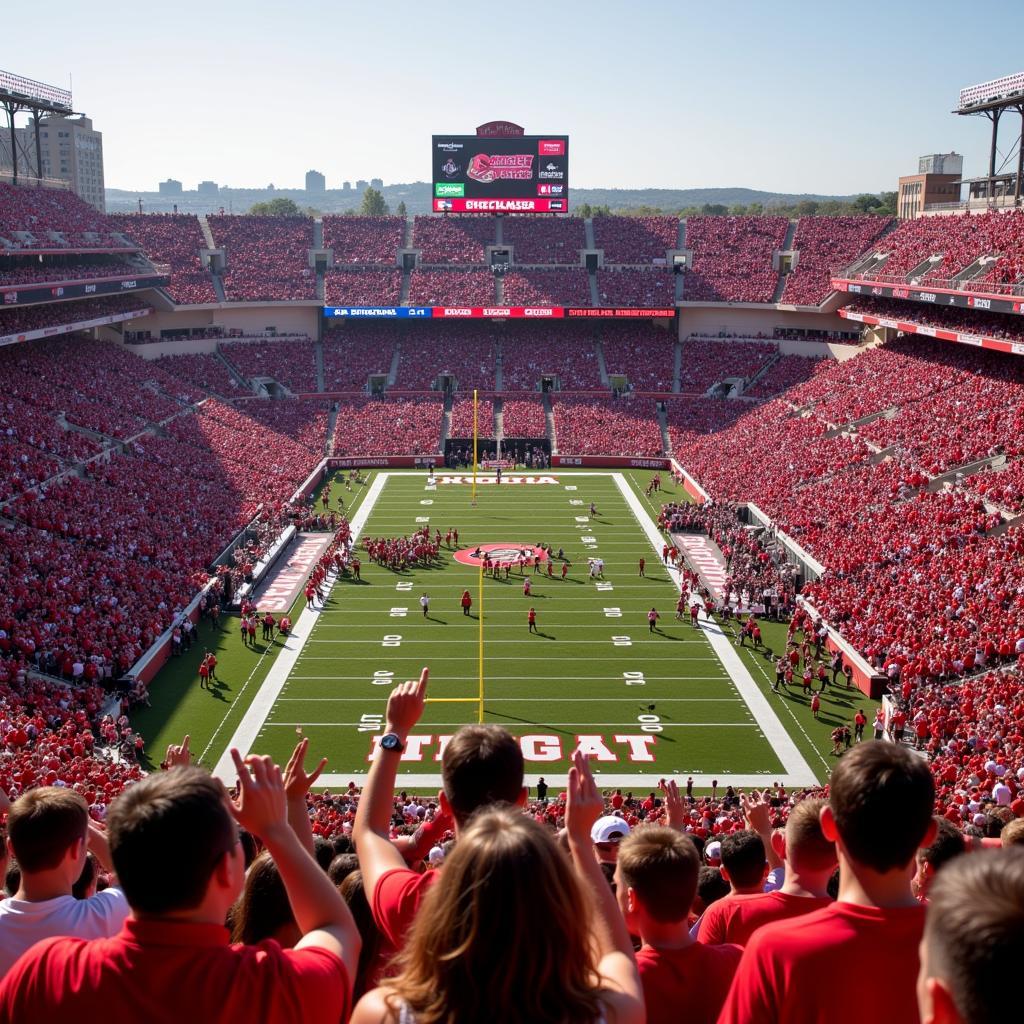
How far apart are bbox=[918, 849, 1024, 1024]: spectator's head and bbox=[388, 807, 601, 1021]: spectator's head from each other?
726 millimetres

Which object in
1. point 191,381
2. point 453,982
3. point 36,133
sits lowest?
point 191,381

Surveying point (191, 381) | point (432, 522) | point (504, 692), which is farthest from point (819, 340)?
point (504, 692)

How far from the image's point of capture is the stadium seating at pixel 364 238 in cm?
6156

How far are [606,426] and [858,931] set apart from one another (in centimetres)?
4708

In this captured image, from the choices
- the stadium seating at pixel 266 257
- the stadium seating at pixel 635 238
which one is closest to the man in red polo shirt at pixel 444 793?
the stadium seating at pixel 266 257

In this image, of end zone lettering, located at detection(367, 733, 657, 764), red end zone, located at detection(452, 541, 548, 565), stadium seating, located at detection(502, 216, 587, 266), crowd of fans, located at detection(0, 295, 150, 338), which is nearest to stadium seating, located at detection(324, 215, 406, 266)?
stadium seating, located at detection(502, 216, 587, 266)

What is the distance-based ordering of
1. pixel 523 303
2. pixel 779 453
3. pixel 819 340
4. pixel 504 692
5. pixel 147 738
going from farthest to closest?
pixel 523 303, pixel 819 340, pixel 779 453, pixel 504 692, pixel 147 738

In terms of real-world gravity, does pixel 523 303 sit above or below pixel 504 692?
above

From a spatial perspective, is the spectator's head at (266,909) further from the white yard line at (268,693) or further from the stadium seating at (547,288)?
the stadium seating at (547,288)

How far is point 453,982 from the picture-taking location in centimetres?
231

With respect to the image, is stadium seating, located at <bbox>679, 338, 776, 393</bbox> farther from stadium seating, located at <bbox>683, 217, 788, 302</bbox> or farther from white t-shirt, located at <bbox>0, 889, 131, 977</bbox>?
white t-shirt, located at <bbox>0, 889, 131, 977</bbox>

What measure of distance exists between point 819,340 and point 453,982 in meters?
54.2

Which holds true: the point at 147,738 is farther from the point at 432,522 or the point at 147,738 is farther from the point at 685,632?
the point at 432,522

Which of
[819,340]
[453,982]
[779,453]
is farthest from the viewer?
[819,340]
